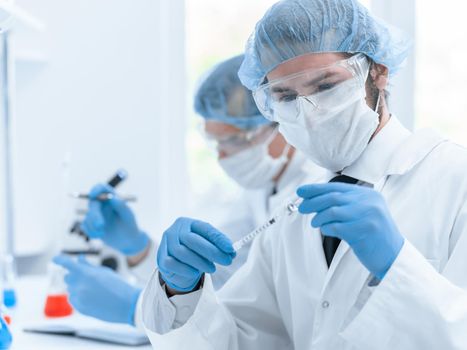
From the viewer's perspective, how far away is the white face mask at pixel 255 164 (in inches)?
72.3

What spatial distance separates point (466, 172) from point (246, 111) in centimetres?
85

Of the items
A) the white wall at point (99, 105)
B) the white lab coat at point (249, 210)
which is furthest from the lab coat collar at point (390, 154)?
the white wall at point (99, 105)

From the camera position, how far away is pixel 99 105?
8.00 ft

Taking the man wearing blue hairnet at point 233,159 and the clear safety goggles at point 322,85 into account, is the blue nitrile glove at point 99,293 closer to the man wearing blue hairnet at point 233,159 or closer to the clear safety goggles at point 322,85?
the man wearing blue hairnet at point 233,159

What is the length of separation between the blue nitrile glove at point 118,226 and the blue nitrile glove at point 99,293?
232 mm

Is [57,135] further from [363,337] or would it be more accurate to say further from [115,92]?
[363,337]

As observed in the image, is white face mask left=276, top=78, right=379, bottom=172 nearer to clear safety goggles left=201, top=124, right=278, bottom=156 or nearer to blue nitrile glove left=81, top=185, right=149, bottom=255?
clear safety goggles left=201, top=124, right=278, bottom=156

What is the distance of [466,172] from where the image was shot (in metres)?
1.11

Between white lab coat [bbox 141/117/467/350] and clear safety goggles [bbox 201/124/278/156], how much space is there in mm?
486

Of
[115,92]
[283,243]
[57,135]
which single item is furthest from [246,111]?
[57,135]

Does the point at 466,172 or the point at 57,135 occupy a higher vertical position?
the point at 57,135

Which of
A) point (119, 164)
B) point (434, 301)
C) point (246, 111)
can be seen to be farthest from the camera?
point (119, 164)

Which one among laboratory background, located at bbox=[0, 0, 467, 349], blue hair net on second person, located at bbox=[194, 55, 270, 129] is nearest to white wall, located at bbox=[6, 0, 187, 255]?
laboratory background, located at bbox=[0, 0, 467, 349]

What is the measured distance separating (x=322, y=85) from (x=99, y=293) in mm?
882
